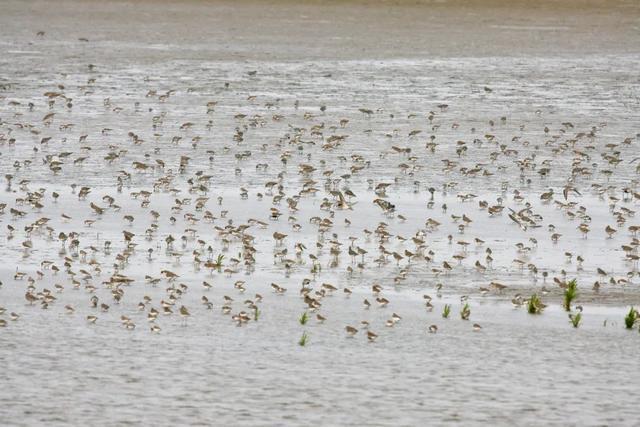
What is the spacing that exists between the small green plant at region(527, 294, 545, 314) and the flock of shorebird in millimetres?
212

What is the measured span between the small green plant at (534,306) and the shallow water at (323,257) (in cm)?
8

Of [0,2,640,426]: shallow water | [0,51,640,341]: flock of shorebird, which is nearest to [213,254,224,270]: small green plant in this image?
[0,51,640,341]: flock of shorebird

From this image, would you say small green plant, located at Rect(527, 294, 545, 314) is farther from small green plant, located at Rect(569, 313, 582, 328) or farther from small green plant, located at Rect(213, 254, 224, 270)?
small green plant, located at Rect(213, 254, 224, 270)

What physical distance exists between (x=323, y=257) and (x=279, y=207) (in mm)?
2801

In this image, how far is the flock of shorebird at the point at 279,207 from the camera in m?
15.9

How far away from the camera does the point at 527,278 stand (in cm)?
1644

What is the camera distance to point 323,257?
1723 cm

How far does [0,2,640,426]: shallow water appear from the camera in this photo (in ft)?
40.3

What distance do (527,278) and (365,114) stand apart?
44.6 feet

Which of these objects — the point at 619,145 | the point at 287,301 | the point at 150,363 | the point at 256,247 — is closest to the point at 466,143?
the point at 619,145

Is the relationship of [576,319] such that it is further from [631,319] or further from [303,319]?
[303,319]

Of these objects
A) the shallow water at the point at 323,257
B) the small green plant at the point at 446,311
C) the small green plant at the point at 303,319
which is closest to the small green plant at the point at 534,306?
the shallow water at the point at 323,257

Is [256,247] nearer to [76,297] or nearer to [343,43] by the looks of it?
[76,297]

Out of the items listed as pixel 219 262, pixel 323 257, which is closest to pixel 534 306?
pixel 323 257
